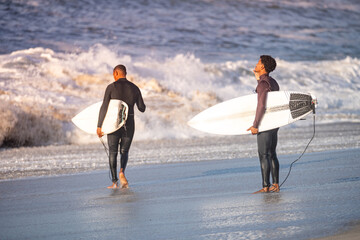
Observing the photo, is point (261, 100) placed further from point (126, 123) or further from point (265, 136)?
point (126, 123)

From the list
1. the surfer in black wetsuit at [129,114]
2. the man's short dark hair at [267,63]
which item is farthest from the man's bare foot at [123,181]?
the man's short dark hair at [267,63]

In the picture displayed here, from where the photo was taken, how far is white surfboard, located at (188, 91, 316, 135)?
657 cm

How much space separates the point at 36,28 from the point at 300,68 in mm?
13934

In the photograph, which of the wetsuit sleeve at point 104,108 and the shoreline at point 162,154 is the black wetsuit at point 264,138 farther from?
the shoreline at point 162,154

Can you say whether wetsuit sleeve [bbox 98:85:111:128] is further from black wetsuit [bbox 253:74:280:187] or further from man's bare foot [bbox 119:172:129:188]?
black wetsuit [bbox 253:74:280:187]

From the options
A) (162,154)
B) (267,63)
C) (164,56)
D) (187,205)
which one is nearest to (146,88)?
(164,56)

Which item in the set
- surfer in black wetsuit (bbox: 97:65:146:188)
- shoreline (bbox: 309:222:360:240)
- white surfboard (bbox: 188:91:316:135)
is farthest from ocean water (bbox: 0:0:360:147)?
shoreline (bbox: 309:222:360:240)

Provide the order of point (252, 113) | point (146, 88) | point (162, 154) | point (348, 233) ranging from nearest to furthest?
point (348, 233) → point (252, 113) → point (162, 154) → point (146, 88)

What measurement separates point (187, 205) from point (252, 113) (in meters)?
1.84

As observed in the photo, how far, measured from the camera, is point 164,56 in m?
32.9

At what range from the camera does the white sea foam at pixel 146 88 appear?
55.7ft

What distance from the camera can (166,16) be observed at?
125ft

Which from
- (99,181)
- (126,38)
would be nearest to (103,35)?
(126,38)

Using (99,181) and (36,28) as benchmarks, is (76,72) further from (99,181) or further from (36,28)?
(99,181)
